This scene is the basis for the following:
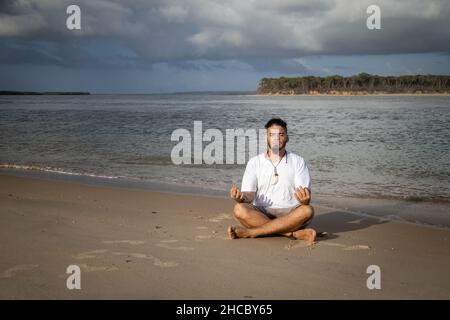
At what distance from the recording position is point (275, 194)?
635cm

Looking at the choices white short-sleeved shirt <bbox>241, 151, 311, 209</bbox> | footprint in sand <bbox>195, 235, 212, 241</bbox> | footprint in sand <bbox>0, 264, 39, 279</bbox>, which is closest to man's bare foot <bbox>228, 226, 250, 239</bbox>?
footprint in sand <bbox>195, 235, 212, 241</bbox>

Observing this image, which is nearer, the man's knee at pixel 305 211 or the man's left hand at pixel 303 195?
the man's left hand at pixel 303 195

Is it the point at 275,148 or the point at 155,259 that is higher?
the point at 275,148

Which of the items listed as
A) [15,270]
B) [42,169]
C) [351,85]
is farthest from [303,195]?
[351,85]

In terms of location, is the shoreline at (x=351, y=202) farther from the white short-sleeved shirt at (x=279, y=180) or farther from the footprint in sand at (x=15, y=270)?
the footprint in sand at (x=15, y=270)

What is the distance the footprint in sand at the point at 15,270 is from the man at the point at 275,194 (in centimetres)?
242


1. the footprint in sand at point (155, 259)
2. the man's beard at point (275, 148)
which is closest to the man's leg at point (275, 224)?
the man's beard at point (275, 148)

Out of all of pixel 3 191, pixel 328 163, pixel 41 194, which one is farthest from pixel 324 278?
pixel 328 163

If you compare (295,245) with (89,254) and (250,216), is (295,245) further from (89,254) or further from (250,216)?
(89,254)

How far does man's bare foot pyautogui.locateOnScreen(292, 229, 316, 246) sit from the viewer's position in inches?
238

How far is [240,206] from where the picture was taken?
6.24 m

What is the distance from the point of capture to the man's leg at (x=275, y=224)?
6086 mm

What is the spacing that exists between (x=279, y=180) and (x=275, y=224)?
568 millimetres
